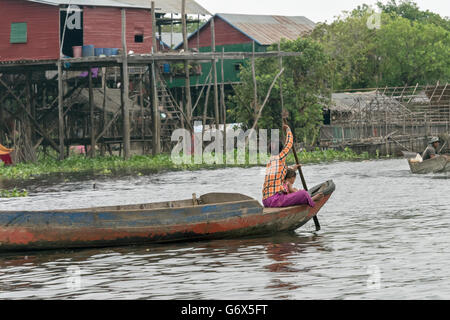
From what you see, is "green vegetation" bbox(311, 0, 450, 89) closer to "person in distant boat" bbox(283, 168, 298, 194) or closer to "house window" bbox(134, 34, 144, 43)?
"house window" bbox(134, 34, 144, 43)

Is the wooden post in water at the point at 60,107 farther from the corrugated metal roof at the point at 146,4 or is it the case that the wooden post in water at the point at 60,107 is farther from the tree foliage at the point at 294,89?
the tree foliage at the point at 294,89

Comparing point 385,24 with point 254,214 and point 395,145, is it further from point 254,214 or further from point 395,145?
point 254,214

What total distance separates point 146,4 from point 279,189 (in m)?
22.2

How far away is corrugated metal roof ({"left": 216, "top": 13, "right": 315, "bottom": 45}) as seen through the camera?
46812mm

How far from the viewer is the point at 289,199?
1447cm

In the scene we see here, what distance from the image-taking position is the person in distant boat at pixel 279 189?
14.2 meters

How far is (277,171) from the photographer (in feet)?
46.6

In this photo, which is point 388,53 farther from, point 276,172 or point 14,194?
point 276,172

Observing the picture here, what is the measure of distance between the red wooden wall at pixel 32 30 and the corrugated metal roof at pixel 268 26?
16.0m

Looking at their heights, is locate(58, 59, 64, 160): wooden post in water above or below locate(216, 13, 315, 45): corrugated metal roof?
below

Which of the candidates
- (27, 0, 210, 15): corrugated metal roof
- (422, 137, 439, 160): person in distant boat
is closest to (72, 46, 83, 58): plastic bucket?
(27, 0, 210, 15): corrugated metal roof

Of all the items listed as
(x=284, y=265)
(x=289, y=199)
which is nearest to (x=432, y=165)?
(x=289, y=199)

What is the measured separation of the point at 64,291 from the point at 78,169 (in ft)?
66.3

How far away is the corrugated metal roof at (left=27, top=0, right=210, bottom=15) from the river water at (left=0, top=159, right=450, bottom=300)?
13.9m
